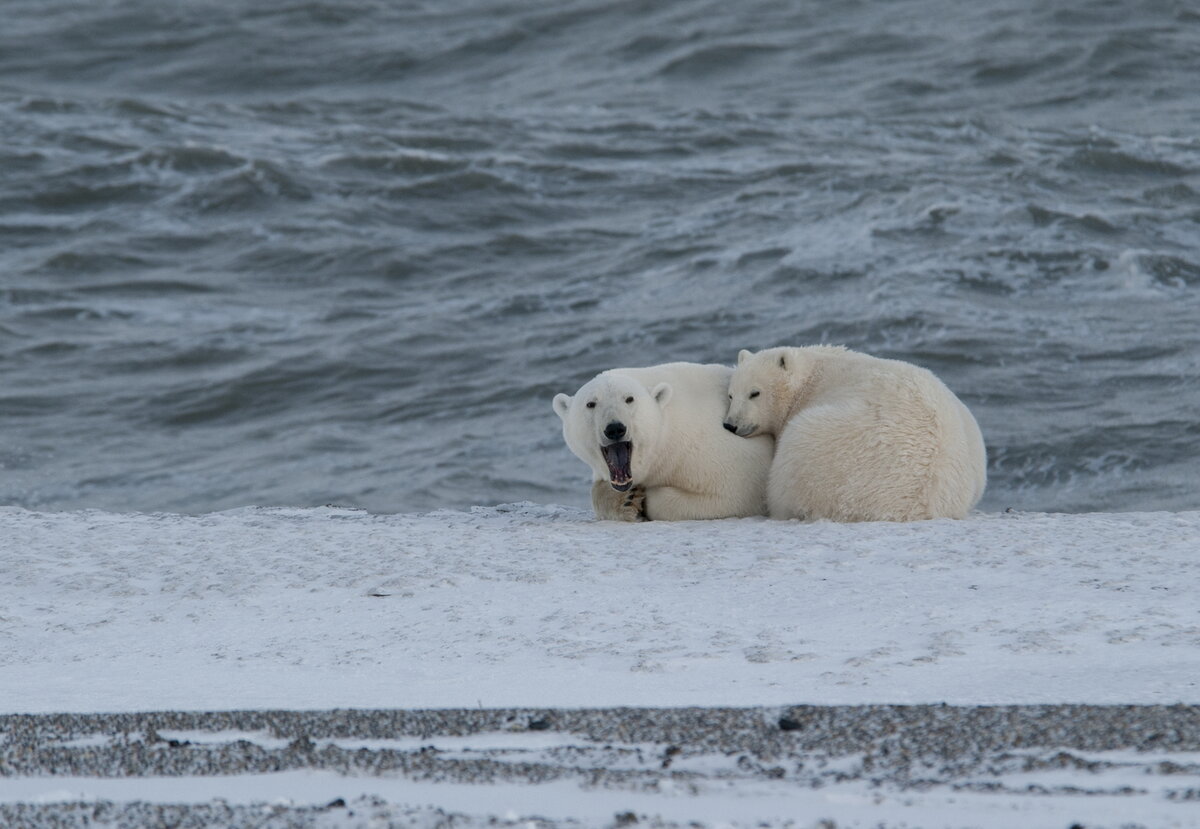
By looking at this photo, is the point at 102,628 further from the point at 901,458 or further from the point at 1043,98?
the point at 1043,98

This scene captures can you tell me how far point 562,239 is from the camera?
14.5 m

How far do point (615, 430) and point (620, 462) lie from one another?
214 mm

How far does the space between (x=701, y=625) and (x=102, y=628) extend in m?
1.50

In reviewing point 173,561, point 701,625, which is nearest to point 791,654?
point 701,625

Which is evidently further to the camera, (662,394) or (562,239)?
(562,239)

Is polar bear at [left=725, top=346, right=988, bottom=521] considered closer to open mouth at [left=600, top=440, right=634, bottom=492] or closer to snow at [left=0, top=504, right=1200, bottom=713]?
snow at [left=0, top=504, right=1200, bottom=713]

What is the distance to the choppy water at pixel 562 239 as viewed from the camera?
10086mm

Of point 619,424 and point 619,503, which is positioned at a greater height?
point 619,424

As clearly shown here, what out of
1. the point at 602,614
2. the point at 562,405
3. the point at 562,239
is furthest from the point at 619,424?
the point at 562,239

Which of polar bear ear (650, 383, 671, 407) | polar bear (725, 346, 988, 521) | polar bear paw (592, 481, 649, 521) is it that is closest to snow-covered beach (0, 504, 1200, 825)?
polar bear (725, 346, 988, 521)

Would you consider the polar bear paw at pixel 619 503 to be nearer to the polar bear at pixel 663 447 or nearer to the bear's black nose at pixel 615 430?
the polar bear at pixel 663 447

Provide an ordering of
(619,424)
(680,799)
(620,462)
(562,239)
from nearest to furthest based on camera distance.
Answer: (680,799) < (619,424) < (620,462) < (562,239)

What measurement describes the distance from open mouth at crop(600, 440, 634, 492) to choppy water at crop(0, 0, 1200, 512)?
11.7ft

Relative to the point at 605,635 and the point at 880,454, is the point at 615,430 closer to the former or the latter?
the point at 880,454
